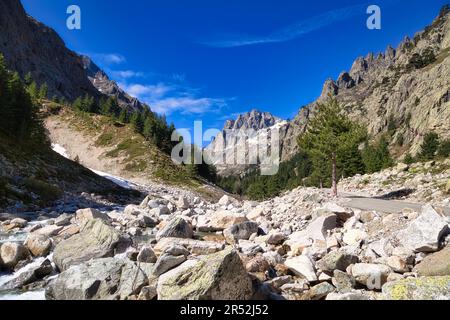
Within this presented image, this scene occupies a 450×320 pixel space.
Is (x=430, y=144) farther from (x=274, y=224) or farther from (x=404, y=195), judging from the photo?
(x=274, y=224)

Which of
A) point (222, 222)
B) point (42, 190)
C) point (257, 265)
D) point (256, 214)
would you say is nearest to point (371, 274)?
point (257, 265)

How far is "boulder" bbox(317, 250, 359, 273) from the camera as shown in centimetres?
1092

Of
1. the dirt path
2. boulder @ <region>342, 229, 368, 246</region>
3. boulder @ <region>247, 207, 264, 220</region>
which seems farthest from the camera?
boulder @ <region>247, 207, 264, 220</region>

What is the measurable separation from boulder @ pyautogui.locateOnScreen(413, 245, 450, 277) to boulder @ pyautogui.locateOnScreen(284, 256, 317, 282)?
11.2 feet

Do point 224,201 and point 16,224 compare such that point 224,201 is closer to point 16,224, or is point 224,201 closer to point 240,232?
point 240,232

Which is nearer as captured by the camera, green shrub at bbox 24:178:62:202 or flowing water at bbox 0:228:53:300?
flowing water at bbox 0:228:53:300

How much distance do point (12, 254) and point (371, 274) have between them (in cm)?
1281

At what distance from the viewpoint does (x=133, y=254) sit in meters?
12.2

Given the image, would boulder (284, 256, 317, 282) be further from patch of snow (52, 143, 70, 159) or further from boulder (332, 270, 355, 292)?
patch of snow (52, 143, 70, 159)

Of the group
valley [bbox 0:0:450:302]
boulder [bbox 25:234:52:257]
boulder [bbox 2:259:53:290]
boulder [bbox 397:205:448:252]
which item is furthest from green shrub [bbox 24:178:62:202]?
boulder [bbox 397:205:448:252]

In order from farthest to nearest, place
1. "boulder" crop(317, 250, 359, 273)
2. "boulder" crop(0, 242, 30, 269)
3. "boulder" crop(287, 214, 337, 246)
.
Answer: "boulder" crop(287, 214, 337, 246)
"boulder" crop(0, 242, 30, 269)
"boulder" crop(317, 250, 359, 273)

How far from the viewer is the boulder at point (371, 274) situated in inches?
383

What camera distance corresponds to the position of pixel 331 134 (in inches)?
1179


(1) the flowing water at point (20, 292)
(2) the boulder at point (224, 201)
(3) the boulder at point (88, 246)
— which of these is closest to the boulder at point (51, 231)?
(3) the boulder at point (88, 246)
